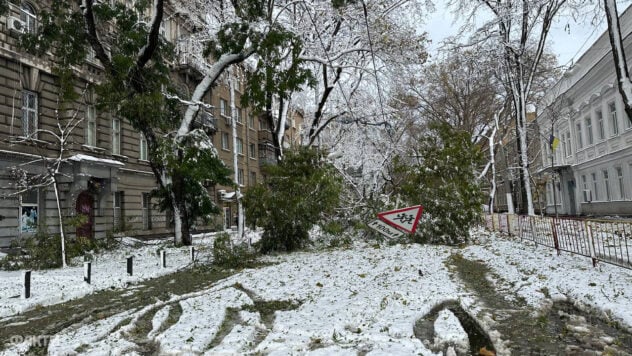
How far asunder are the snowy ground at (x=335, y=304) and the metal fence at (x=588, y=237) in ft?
0.93

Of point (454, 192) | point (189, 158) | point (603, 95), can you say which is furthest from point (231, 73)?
point (603, 95)

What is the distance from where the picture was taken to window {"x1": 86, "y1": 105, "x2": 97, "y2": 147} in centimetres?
2231

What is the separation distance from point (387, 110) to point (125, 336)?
64.2ft

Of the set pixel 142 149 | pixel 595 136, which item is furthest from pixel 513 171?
pixel 142 149

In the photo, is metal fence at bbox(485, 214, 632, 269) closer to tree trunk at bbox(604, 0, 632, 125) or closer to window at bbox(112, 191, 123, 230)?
tree trunk at bbox(604, 0, 632, 125)

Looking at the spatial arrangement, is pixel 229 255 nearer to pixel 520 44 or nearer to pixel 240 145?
pixel 520 44

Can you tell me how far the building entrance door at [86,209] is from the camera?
870 inches

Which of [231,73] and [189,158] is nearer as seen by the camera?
[189,158]

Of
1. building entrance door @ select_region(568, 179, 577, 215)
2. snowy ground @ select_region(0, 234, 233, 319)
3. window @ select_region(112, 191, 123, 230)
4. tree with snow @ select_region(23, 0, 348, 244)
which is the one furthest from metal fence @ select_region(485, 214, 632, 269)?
building entrance door @ select_region(568, 179, 577, 215)

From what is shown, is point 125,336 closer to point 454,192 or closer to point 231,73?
point 454,192

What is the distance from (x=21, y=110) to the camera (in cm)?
1812

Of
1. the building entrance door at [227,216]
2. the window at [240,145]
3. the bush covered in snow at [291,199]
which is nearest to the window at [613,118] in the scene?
the bush covered in snow at [291,199]

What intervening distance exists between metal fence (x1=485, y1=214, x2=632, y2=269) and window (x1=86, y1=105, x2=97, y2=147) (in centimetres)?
1885

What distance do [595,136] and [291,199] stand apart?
23.6m
